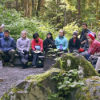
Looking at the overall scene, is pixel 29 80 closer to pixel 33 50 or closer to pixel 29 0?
pixel 33 50

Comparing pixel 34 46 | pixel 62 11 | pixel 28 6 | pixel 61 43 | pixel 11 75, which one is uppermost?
pixel 28 6

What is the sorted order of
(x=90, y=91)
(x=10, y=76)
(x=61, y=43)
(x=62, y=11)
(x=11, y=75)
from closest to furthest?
(x=90, y=91) → (x=10, y=76) → (x=11, y=75) → (x=61, y=43) → (x=62, y=11)

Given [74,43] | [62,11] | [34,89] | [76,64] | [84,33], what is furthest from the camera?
[62,11]

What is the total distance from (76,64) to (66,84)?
1.98ft

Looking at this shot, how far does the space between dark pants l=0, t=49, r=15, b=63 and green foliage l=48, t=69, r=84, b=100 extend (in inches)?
245

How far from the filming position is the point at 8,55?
10.5 metres

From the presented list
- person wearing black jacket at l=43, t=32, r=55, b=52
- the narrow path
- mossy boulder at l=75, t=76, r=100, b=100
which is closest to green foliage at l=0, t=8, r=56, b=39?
person wearing black jacket at l=43, t=32, r=55, b=52

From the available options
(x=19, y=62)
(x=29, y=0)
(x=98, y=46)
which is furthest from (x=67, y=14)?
(x=98, y=46)

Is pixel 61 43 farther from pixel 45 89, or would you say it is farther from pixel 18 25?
pixel 45 89

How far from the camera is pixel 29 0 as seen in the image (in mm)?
22656

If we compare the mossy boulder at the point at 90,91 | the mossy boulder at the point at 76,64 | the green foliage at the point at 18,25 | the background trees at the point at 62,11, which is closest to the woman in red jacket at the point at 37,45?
the green foliage at the point at 18,25

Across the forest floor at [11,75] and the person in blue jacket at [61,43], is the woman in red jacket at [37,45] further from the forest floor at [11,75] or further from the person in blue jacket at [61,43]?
the forest floor at [11,75]

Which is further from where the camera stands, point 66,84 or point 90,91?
point 66,84

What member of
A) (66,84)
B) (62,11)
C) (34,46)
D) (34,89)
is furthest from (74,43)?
(62,11)
